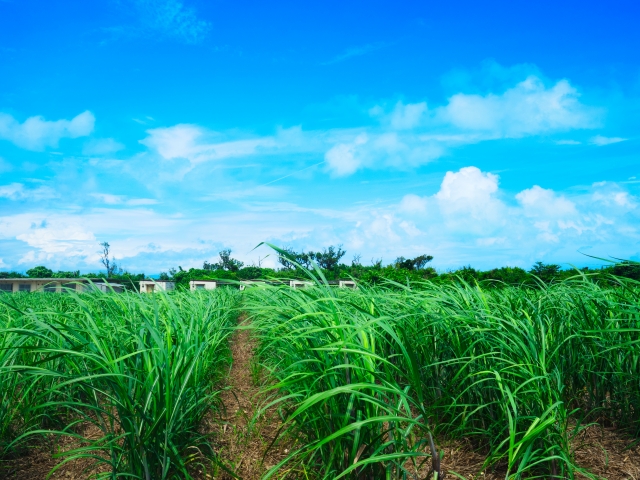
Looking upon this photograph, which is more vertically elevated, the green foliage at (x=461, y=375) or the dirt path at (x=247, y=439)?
the green foliage at (x=461, y=375)

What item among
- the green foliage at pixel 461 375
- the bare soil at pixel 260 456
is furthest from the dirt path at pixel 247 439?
the green foliage at pixel 461 375

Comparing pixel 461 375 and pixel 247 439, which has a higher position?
pixel 461 375

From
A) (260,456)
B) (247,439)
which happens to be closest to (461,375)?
(260,456)

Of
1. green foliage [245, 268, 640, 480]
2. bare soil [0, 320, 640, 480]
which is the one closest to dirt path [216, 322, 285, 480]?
bare soil [0, 320, 640, 480]

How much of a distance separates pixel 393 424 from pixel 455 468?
838mm

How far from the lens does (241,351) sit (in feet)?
21.5

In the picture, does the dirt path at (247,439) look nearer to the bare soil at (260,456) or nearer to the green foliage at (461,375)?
the bare soil at (260,456)

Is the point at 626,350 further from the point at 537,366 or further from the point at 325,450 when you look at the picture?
the point at 325,450

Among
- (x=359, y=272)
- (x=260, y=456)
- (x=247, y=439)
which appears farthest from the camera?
(x=359, y=272)

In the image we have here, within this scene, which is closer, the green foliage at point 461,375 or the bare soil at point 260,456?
the green foliage at point 461,375

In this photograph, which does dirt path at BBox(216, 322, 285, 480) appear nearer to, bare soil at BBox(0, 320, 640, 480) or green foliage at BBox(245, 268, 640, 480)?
bare soil at BBox(0, 320, 640, 480)

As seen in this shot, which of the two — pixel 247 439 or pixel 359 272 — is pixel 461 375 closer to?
pixel 247 439

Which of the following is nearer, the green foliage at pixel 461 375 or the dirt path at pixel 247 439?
the green foliage at pixel 461 375

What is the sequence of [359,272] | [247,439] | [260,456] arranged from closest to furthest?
[260,456], [247,439], [359,272]
